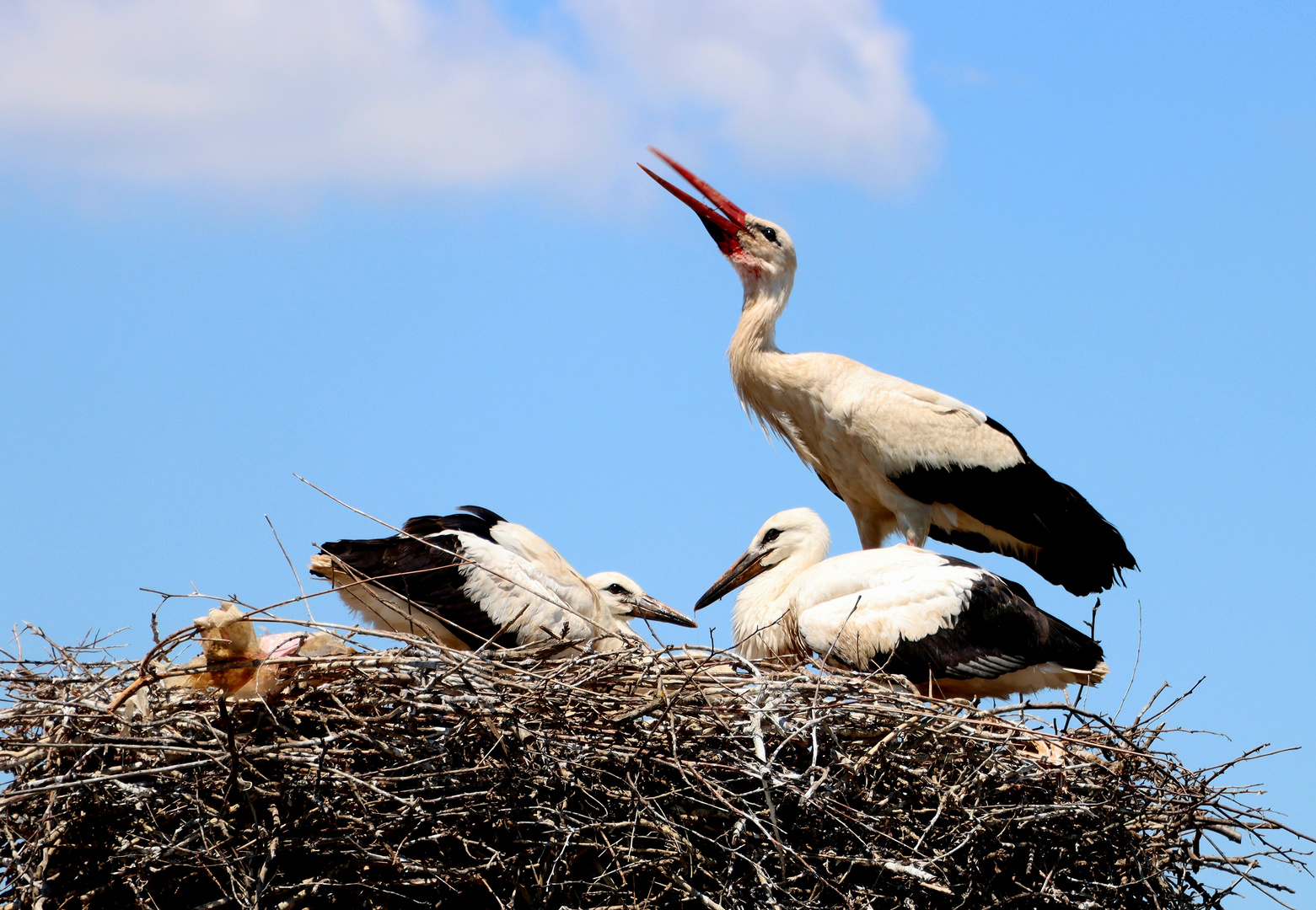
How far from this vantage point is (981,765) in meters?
3.61

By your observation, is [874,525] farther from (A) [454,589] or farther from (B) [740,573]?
(A) [454,589]

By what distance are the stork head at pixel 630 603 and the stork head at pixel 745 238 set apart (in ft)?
5.11

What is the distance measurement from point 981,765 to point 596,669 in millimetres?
965

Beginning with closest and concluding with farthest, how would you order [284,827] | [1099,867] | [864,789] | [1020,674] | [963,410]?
[284,827] < [864,789] < [1099,867] < [1020,674] < [963,410]

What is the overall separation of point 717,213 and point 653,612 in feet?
6.04

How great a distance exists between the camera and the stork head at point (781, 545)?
17.3ft

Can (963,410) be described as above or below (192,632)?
above

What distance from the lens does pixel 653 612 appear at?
17.0 ft

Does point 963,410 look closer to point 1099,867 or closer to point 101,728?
point 1099,867

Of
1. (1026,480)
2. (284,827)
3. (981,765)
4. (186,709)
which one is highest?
(1026,480)

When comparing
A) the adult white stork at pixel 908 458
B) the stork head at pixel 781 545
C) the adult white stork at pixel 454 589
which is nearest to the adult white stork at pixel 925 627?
the stork head at pixel 781 545

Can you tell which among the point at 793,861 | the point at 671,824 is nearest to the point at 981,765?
the point at 793,861

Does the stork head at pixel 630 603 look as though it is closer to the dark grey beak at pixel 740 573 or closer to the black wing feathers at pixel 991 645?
the dark grey beak at pixel 740 573

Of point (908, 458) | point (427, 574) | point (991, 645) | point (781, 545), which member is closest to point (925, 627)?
point (991, 645)
